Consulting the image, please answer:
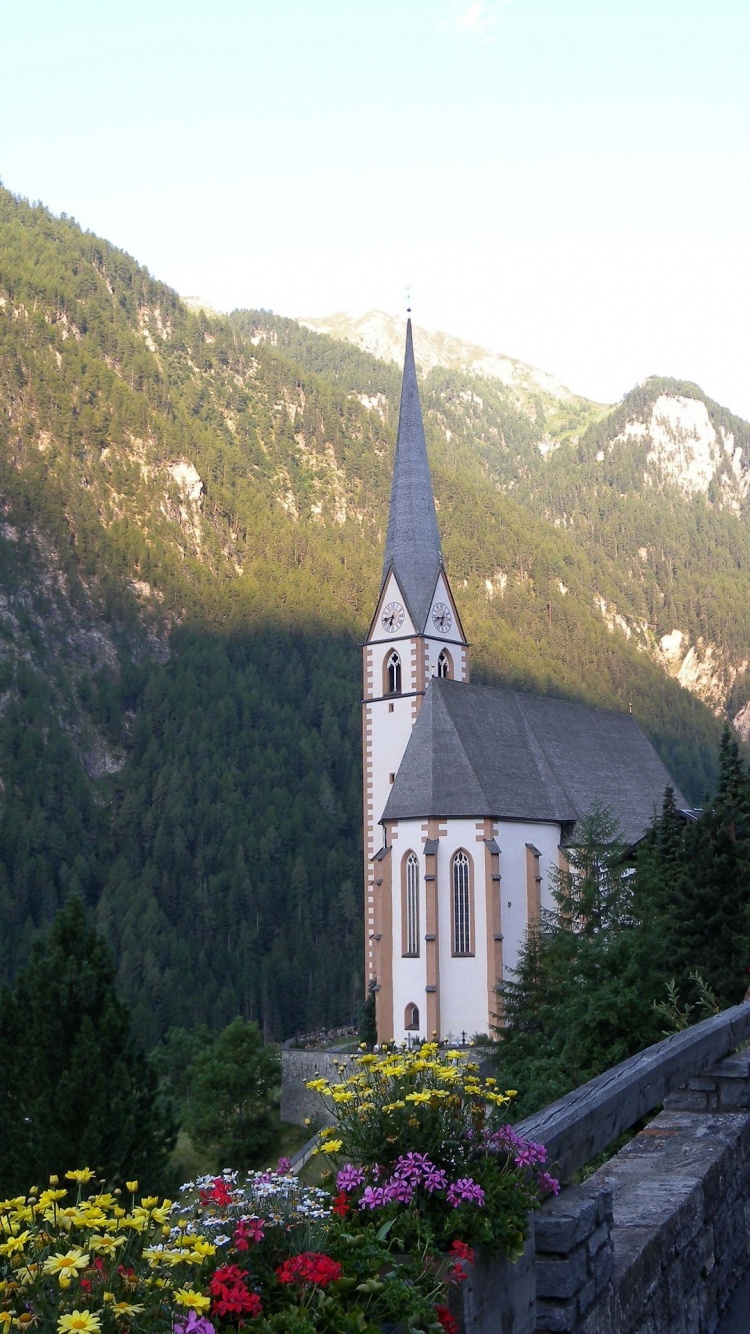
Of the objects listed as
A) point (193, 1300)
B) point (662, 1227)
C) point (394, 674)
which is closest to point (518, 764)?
point (394, 674)

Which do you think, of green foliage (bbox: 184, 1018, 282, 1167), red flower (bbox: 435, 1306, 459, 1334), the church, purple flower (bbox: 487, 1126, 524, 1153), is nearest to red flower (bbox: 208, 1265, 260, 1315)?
red flower (bbox: 435, 1306, 459, 1334)

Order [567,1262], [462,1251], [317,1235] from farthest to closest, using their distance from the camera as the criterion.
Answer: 1. [567,1262]
2. [462,1251]
3. [317,1235]

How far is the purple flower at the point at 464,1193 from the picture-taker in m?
4.54

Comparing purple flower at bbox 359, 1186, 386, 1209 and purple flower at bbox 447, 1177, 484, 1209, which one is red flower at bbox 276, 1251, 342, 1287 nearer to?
purple flower at bbox 359, 1186, 386, 1209

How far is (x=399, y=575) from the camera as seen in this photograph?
5091 cm

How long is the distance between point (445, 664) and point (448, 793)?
8.50 metres

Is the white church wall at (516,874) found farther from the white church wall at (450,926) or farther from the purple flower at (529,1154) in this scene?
the purple flower at (529,1154)

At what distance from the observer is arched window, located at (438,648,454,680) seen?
50438 mm

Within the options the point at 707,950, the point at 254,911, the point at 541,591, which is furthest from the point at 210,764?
the point at 707,950

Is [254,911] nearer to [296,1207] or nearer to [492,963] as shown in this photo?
[492,963]

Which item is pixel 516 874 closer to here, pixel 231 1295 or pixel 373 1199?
pixel 373 1199

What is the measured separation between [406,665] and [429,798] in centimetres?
766

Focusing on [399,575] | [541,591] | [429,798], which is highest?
[541,591]

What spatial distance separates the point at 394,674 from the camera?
49.8m
